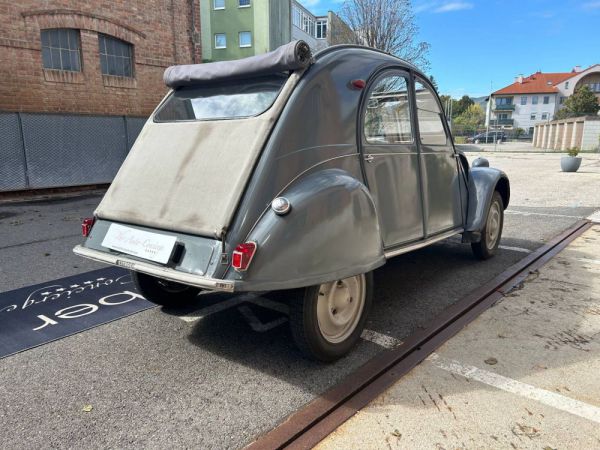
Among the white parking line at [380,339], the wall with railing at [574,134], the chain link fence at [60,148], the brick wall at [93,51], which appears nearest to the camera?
the white parking line at [380,339]

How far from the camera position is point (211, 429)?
2455 mm

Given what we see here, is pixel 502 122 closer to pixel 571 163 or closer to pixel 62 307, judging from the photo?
pixel 571 163

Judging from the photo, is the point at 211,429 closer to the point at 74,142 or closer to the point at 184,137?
the point at 184,137

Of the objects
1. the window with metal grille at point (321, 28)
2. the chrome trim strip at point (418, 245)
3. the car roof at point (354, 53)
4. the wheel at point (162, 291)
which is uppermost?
the window with metal grille at point (321, 28)

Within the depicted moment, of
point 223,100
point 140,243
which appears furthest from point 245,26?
point 140,243

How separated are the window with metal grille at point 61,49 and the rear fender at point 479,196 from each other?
11.7 metres

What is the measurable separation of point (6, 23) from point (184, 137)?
35.2ft

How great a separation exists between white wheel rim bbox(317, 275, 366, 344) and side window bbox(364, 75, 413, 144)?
3.81ft

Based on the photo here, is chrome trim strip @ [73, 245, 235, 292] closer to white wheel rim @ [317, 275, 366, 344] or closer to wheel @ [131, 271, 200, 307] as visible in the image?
wheel @ [131, 271, 200, 307]

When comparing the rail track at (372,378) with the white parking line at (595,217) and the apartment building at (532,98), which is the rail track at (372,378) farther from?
the apartment building at (532,98)

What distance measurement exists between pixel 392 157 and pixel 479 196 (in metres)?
1.98

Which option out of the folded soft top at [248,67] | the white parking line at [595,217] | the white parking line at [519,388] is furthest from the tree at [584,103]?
the folded soft top at [248,67]

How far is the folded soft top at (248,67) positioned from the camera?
3088 millimetres

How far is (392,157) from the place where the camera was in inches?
147
